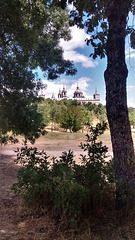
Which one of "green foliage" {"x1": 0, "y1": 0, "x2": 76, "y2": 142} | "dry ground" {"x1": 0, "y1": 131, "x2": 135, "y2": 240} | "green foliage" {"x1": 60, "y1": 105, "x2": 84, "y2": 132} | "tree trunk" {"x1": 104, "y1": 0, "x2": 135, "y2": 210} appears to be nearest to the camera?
"dry ground" {"x1": 0, "y1": 131, "x2": 135, "y2": 240}

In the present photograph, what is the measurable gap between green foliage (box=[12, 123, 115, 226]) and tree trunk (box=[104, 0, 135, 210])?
169 mm

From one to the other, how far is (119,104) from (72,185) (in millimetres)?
897

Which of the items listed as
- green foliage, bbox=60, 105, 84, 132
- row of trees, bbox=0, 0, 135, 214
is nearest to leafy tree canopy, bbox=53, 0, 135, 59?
row of trees, bbox=0, 0, 135, 214

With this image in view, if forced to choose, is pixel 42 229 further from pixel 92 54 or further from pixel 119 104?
pixel 92 54

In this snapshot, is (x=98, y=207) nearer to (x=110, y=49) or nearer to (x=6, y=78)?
(x=110, y=49)

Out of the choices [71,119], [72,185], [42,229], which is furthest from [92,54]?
[71,119]

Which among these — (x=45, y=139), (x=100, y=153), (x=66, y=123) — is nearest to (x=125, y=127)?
(x=100, y=153)

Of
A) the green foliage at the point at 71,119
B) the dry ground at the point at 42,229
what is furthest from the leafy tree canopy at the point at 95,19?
the green foliage at the point at 71,119

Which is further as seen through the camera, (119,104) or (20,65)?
(20,65)

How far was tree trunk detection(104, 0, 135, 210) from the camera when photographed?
1.95 m

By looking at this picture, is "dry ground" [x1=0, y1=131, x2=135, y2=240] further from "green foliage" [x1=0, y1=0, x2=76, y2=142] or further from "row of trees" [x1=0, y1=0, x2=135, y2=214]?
"green foliage" [x1=0, y1=0, x2=76, y2=142]

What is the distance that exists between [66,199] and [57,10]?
5510 mm

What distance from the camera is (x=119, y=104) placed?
199 cm

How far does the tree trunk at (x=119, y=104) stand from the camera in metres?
1.95
